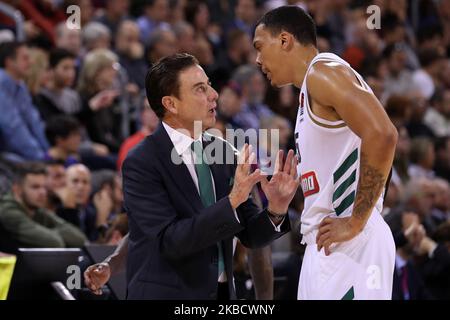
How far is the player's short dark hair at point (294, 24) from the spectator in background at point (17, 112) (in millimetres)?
4753

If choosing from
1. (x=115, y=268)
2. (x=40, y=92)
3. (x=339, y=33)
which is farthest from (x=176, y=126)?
(x=339, y=33)

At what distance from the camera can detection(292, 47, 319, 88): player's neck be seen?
4423 mm

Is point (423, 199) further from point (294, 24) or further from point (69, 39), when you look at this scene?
point (294, 24)

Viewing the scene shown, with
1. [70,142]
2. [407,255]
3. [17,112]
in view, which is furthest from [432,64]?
[17,112]

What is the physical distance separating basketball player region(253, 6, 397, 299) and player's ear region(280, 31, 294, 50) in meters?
0.21

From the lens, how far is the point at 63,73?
31.0ft

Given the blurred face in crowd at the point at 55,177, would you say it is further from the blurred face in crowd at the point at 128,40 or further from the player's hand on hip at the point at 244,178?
the player's hand on hip at the point at 244,178

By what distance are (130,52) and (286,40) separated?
642cm

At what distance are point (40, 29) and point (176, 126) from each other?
264 inches

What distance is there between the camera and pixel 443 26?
49.9 ft

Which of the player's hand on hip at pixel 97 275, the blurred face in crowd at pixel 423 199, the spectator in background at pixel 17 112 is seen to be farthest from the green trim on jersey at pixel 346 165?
the blurred face in crowd at pixel 423 199

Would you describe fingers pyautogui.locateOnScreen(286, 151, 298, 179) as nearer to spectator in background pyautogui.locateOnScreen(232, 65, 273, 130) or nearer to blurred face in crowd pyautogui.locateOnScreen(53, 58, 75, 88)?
blurred face in crowd pyautogui.locateOnScreen(53, 58, 75, 88)
